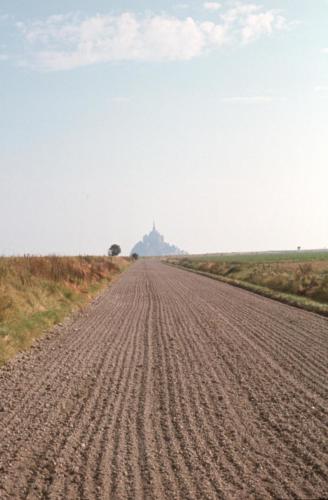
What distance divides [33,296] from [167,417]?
10.9 meters

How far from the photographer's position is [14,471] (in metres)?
5.01

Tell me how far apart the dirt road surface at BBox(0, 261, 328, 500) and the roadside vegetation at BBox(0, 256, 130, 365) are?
61 centimetres

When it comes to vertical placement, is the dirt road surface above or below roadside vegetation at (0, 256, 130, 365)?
below

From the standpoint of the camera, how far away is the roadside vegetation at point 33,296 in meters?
11.9

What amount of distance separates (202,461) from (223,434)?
2.70ft

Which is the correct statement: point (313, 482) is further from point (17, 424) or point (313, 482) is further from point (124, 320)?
point (124, 320)

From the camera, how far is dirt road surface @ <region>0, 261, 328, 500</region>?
15.5 feet

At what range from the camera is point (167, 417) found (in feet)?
21.3

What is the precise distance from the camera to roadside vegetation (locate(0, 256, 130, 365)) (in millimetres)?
11852

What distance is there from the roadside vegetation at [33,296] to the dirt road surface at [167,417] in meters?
0.61

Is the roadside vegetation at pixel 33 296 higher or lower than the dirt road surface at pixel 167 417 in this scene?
higher

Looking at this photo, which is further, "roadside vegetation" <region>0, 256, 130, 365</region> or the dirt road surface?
"roadside vegetation" <region>0, 256, 130, 365</region>

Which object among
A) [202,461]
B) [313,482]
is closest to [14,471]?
[202,461]

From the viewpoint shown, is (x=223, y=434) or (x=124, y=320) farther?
(x=124, y=320)
